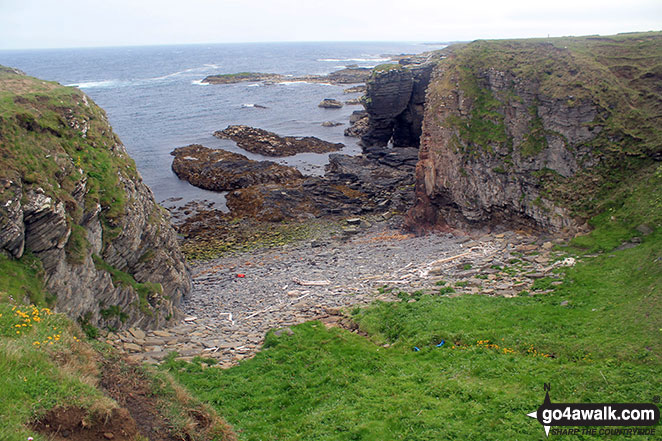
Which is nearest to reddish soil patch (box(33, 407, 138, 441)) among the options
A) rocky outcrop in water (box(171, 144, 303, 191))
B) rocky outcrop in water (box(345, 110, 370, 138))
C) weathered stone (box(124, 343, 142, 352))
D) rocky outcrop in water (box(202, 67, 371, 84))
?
weathered stone (box(124, 343, 142, 352))

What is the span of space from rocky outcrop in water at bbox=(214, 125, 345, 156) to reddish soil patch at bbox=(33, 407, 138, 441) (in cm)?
6284

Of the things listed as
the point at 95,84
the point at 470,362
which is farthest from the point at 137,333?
the point at 95,84

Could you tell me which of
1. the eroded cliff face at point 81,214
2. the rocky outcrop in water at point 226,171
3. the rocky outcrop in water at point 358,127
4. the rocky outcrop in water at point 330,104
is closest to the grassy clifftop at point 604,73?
the rocky outcrop in water at point 226,171

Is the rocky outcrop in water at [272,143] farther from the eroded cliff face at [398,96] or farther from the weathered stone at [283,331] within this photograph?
the weathered stone at [283,331]

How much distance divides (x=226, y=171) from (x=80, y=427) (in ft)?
173

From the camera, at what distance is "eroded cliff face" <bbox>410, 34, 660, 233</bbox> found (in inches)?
1286

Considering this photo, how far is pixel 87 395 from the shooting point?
11.1m

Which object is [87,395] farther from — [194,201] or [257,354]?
[194,201]

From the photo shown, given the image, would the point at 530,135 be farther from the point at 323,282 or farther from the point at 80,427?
the point at 80,427

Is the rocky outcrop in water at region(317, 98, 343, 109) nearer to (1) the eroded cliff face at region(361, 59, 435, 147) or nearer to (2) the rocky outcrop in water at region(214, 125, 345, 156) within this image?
(2) the rocky outcrop in water at region(214, 125, 345, 156)

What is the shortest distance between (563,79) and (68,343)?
132 ft

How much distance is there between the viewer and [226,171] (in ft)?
201

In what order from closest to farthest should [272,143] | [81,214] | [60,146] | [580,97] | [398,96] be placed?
[81,214] → [60,146] → [580,97] → [398,96] → [272,143]

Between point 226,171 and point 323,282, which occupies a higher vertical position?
point 226,171
